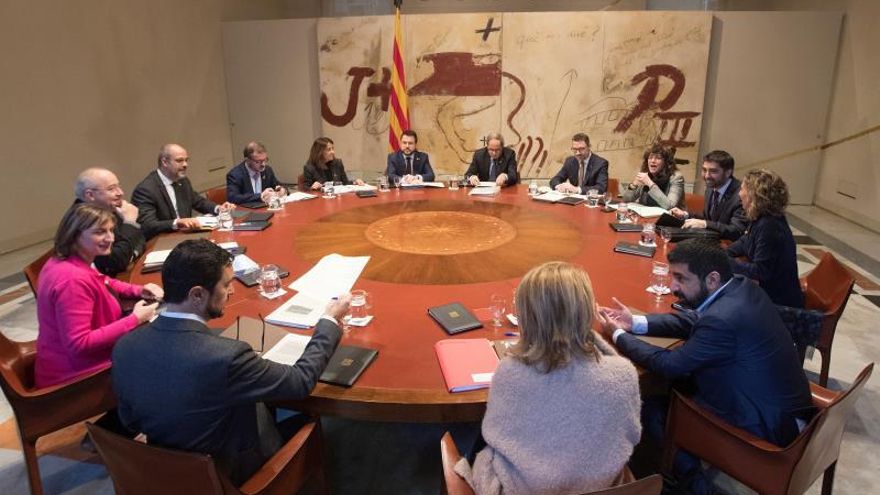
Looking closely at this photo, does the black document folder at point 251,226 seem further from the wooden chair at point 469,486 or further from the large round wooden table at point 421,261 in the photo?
the wooden chair at point 469,486

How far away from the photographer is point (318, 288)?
107 inches

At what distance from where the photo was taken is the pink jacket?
2232mm

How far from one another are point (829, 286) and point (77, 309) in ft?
11.7

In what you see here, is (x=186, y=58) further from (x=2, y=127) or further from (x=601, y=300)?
(x=601, y=300)

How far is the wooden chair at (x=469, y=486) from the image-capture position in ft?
4.38

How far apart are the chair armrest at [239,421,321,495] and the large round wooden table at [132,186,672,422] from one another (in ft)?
A: 0.36

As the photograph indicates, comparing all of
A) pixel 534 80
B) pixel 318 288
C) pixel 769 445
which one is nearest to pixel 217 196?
pixel 318 288

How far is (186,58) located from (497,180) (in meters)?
5.23

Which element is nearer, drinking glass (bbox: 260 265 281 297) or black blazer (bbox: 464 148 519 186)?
drinking glass (bbox: 260 265 281 297)

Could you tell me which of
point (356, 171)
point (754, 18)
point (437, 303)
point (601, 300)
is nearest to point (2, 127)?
point (356, 171)

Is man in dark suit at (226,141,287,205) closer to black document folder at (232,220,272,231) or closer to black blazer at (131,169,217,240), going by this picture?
black blazer at (131,169,217,240)

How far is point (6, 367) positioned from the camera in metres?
2.22

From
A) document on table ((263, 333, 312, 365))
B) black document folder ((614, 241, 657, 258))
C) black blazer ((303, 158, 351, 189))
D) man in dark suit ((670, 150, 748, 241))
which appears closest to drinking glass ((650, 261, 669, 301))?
black document folder ((614, 241, 657, 258))

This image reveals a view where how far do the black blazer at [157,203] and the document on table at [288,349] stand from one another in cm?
201
